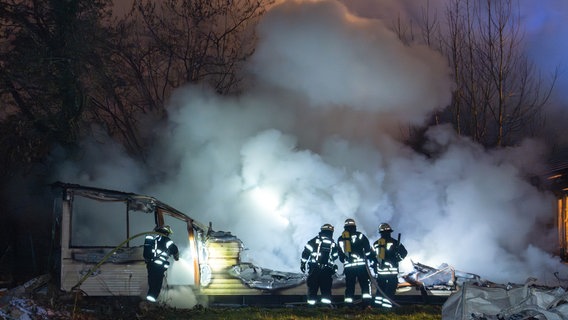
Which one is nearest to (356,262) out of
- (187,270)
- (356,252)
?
(356,252)

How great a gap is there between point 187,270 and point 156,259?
241cm

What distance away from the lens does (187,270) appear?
1257 cm

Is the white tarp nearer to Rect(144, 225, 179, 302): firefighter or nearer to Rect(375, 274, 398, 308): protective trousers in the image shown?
Rect(375, 274, 398, 308): protective trousers

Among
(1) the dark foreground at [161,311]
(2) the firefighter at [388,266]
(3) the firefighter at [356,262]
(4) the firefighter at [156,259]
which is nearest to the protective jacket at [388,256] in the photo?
(2) the firefighter at [388,266]

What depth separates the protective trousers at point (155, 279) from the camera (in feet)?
33.4

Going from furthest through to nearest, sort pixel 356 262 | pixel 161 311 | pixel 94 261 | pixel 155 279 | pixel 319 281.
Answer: pixel 319 281 → pixel 356 262 → pixel 155 279 → pixel 94 261 → pixel 161 311

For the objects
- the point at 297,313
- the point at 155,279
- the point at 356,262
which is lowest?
the point at 297,313

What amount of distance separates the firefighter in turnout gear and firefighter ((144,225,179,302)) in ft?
7.91

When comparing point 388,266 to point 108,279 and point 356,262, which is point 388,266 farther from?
point 108,279

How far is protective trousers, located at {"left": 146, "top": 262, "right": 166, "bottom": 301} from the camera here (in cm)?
1019

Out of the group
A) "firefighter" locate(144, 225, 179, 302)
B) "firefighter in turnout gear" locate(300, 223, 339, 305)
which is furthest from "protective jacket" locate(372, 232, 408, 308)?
"firefighter" locate(144, 225, 179, 302)

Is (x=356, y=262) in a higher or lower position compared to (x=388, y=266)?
higher

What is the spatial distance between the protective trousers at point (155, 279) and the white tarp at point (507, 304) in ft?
18.4

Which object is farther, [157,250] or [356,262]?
[356,262]
